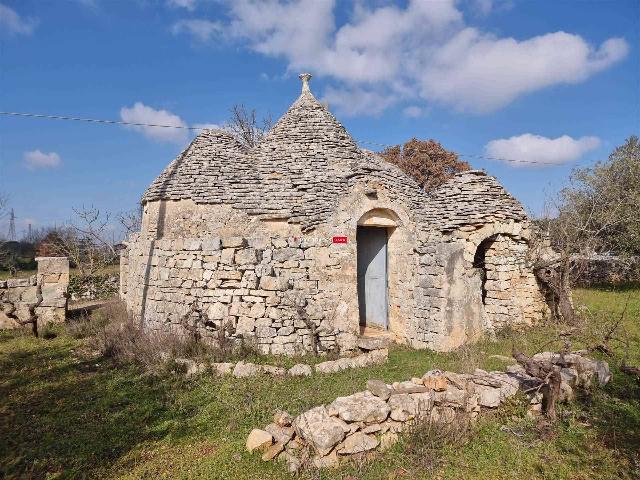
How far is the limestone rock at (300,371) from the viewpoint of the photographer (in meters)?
6.79

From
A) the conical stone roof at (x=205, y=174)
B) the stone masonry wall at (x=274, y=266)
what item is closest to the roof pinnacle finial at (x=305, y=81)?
the conical stone roof at (x=205, y=174)

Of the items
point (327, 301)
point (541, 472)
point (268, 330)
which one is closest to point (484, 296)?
point (327, 301)

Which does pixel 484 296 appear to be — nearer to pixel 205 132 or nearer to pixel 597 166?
pixel 205 132

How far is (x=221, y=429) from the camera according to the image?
199 inches

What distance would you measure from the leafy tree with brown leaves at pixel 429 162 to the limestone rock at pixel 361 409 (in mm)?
19663

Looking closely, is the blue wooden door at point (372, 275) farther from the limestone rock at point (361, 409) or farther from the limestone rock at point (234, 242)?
the limestone rock at point (361, 409)

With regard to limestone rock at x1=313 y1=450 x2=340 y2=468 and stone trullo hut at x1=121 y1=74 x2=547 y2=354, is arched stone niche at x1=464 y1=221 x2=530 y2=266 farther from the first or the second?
limestone rock at x1=313 y1=450 x2=340 y2=468

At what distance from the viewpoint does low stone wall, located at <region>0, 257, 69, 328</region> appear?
420 inches

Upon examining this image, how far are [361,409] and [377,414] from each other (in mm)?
204

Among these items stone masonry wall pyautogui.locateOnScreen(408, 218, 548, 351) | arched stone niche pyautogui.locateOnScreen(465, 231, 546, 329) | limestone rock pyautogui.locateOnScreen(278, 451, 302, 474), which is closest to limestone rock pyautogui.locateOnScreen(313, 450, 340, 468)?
limestone rock pyautogui.locateOnScreen(278, 451, 302, 474)

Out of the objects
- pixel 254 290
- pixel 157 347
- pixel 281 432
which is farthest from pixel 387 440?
pixel 157 347

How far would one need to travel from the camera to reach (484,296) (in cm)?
1009

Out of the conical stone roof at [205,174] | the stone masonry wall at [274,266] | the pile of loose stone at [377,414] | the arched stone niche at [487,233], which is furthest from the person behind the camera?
the conical stone roof at [205,174]

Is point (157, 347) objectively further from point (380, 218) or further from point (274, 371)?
point (380, 218)
